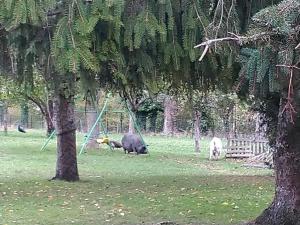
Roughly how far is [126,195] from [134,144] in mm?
14355

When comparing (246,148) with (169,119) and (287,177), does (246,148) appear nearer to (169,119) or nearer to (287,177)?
(169,119)

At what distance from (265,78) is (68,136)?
1042 centimetres

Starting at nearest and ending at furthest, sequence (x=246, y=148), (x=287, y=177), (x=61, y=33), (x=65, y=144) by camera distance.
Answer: (x=61, y=33), (x=287, y=177), (x=65, y=144), (x=246, y=148)

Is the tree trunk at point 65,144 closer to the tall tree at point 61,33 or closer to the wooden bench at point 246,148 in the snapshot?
the tall tree at point 61,33

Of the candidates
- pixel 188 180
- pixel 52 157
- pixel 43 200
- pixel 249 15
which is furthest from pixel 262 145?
pixel 249 15

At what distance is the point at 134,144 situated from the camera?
1025 inches

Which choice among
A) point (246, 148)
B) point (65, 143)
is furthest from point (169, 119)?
point (65, 143)

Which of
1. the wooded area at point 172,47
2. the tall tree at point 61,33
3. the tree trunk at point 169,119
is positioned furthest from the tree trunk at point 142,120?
the tall tree at point 61,33

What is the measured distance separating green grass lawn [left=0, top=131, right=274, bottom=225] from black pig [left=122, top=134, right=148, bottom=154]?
5.59 m

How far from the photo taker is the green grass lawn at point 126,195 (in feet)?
29.3

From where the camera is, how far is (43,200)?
1096 cm

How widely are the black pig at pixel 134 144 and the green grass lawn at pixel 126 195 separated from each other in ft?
18.3

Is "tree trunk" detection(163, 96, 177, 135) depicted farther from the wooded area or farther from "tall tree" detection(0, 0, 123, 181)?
"tall tree" detection(0, 0, 123, 181)

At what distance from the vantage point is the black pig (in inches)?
1017
